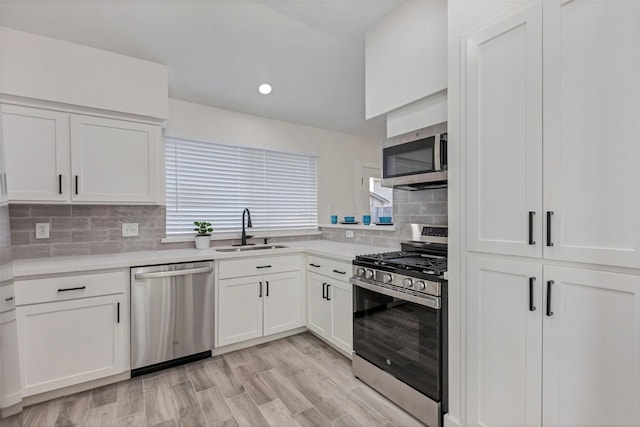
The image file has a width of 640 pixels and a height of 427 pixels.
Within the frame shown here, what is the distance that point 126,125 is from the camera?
2.52 metres

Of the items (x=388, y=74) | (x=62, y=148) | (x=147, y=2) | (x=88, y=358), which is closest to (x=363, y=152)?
(x=388, y=74)

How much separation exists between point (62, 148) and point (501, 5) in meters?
3.02

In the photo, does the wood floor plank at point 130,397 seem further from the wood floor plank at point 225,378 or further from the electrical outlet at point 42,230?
the electrical outlet at point 42,230

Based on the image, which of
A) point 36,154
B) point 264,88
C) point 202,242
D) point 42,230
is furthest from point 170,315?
point 264,88

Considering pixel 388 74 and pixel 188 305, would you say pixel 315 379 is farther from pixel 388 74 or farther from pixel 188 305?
pixel 388 74

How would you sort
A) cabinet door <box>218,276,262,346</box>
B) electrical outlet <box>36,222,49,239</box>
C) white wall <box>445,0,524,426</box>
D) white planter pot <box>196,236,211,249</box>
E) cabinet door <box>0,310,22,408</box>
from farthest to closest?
1. white planter pot <box>196,236,211,249</box>
2. cabinet door <box>218,276,262,346</box>
3. electrical outlet <box>36,222,49,239</box>
4. white wall <box>445,0,524,426</box>
5. cabinet door <box>0,310,22,408</box>

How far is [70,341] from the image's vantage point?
81.9 inches

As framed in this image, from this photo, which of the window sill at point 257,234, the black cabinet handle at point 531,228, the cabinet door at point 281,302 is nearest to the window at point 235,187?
the window sill at point 257,234

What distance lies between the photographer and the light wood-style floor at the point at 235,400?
1.86m

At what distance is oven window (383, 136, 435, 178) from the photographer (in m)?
2.03

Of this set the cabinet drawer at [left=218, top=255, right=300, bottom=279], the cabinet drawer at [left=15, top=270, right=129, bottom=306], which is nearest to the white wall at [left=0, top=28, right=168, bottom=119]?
the cabinet drawer at [left=15, top=270, right=129, bottom=306]

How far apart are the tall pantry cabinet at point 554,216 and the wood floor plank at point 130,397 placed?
210 centimetres

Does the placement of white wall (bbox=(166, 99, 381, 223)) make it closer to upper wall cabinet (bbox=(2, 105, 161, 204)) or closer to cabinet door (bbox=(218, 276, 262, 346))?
upper wall cabinet (bbox=(2, 105, 161, 204))

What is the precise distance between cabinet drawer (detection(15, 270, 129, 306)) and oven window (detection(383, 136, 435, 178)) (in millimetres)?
2209
